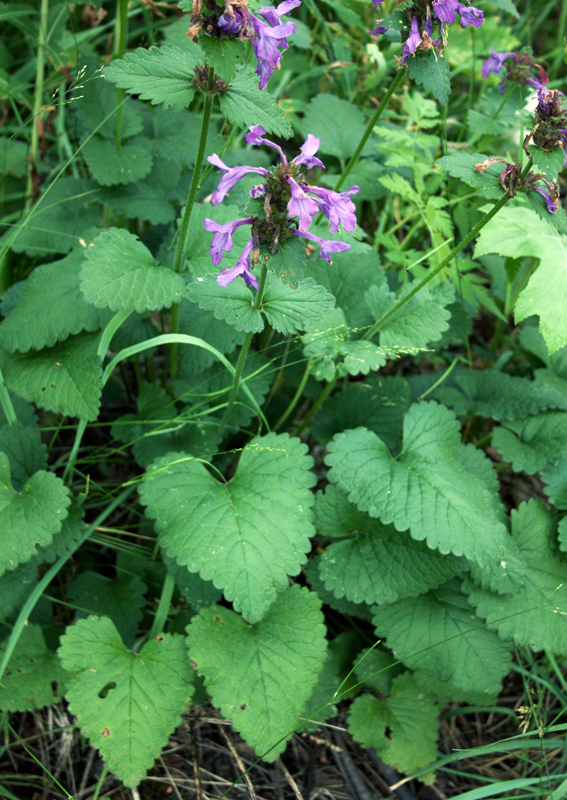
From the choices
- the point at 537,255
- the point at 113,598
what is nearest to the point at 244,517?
the point at 113,598

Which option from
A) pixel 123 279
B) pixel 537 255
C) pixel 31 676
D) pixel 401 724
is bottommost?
pixel 401 724

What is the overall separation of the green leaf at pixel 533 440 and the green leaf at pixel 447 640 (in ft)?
1.97

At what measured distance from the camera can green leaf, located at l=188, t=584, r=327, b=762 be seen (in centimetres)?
180

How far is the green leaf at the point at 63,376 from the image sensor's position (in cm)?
204

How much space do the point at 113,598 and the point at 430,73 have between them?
2209 mm

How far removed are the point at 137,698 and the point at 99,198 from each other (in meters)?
2.02

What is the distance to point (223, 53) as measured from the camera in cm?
152

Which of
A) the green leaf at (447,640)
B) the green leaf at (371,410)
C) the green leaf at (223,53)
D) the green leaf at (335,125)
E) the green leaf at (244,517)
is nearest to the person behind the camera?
the green leaf at (223,53)

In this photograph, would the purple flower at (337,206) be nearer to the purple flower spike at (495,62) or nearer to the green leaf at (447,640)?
the green leaf at (447,640)

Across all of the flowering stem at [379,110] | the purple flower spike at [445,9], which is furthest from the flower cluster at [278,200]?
the purple flower spike at [445,9]

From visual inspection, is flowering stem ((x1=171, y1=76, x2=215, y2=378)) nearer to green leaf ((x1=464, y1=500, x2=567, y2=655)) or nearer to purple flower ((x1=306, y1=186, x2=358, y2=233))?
purple flower ((x1=306, y1=186, x2=358, y2=233))

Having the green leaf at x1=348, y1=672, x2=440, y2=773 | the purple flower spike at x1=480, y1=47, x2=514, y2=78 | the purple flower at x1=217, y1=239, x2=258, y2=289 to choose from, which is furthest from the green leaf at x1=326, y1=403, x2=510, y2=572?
the purple flower spike at x1=480, y1=47, x2=514, y2=78

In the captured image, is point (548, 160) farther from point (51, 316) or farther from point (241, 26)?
point (51, 316)

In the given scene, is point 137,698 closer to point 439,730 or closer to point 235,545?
point 235,545
